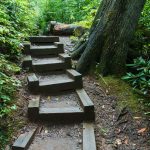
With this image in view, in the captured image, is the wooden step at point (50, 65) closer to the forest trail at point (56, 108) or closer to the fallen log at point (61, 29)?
the forest trail at point (56, 108)

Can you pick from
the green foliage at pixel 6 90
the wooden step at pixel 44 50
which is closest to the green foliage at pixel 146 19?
the wooden step at pixel 44 50

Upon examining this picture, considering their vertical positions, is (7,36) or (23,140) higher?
(7,36)

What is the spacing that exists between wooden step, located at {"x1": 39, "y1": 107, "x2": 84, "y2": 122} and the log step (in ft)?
1.98

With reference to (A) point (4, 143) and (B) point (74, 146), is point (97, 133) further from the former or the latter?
(A) point (4, 143)

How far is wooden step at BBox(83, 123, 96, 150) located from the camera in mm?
4971

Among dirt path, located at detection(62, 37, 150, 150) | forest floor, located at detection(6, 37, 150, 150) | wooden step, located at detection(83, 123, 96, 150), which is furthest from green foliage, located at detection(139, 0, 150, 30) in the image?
wooden step, located at detection(83, 123, 96, 150)

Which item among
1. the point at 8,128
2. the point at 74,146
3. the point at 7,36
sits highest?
the point at 7,36

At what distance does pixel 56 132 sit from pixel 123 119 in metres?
1.44

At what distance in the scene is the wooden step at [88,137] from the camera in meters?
4.97

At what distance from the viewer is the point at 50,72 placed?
8.00 metres

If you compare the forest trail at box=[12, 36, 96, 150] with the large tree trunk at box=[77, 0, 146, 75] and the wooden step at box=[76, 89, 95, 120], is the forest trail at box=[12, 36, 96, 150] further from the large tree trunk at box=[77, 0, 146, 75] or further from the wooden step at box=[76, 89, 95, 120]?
the large tree trunk at box=[77, 0, 146, 75]

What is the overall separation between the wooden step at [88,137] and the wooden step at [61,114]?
0.28 metres

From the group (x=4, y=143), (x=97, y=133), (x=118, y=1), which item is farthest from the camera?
(x=118, y=1)

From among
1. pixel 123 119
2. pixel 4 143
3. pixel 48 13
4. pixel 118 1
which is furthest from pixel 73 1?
pixel 4 143
